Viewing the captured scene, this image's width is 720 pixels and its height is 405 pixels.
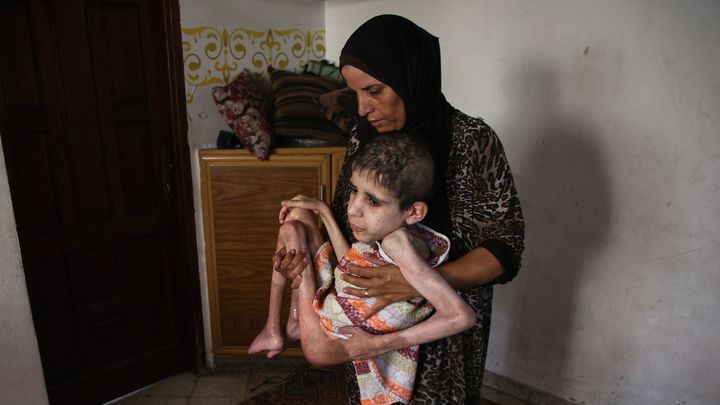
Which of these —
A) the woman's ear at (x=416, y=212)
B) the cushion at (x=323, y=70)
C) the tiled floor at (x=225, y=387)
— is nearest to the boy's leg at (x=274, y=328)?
the woman's ear at (x=416, y=212)

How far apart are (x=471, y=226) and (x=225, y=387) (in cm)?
196

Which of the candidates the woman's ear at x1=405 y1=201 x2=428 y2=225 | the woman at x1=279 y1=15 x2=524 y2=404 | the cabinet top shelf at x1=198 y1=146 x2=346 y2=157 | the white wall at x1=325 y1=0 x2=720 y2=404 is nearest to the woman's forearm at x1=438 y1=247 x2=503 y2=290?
the woman at x1=279 y1=15 x2=524 y2=404

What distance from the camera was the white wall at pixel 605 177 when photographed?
186 cm

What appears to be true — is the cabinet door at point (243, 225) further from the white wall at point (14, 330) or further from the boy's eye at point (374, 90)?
the boy's eye at point (374, 90)

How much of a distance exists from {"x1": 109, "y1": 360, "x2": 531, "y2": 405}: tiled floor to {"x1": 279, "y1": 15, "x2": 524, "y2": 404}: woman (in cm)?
144

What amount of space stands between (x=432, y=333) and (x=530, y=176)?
142 cm

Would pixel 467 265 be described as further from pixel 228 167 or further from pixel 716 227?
pixel 228 167

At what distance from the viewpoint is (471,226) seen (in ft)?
4.01

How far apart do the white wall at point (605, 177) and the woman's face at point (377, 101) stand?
1.19m

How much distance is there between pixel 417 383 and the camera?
129cm

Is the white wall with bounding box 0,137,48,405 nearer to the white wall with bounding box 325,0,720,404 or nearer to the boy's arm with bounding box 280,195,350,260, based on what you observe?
the boy's arm with bounding box 280,195,350,260

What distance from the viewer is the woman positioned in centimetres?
114

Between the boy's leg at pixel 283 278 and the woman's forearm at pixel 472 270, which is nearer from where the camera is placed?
the woman's forearm at pixel 472 270

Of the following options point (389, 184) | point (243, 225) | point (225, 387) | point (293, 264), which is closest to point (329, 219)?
point (293, 264)
